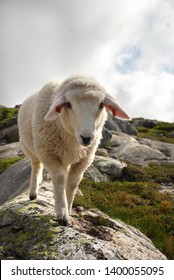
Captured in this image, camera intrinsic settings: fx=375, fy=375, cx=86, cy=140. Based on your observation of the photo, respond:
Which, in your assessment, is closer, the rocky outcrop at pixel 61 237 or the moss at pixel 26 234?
the rocky outcrop at pixel 61 237

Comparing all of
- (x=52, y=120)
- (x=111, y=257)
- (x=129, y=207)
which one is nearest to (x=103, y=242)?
(x=111, y=257)

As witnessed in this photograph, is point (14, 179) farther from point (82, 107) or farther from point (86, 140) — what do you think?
point (86, 140)

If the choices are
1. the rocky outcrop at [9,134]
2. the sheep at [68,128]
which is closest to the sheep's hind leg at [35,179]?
the sheep at [68,128]

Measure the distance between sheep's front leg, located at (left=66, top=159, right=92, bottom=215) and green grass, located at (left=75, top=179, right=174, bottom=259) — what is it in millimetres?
1200

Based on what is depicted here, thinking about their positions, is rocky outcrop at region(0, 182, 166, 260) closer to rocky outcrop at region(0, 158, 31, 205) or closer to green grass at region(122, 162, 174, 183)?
rocky outcrop at region(0, 158, 31, 205)

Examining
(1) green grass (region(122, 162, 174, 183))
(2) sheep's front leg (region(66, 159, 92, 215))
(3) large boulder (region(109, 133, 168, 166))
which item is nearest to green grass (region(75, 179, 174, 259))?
(2) sheep's front leg (region(66, 159, 92, 215))

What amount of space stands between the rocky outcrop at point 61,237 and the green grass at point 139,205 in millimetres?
1434

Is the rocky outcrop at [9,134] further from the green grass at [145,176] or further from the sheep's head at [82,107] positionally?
the sheep's head at [82,107]

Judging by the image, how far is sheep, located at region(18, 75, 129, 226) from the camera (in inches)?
242

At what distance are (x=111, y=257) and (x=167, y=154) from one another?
28129 millimetres

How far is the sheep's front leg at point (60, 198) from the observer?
20.5ft

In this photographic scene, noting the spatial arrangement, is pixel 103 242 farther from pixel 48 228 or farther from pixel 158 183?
pixel 158 183

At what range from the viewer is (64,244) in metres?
5.48

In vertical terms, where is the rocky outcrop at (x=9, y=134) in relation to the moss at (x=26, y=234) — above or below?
A: above
